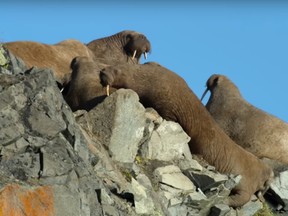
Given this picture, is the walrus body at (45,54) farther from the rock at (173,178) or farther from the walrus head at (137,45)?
the rock at (173,178)

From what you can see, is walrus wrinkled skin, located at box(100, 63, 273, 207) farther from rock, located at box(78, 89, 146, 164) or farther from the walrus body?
rock, located at box(78, 89, 146, 164)

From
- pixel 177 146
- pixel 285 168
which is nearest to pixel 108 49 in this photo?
pixel 285 168

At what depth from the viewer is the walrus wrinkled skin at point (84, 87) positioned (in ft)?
48.4

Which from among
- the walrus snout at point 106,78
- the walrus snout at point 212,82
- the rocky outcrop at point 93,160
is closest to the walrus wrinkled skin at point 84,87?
the walrus snout at point 106,78

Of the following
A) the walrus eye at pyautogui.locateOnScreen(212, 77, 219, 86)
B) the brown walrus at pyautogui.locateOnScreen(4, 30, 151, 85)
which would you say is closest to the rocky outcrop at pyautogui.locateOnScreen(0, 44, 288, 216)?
the brown walrus at pyautogui.locateOnScreen(4, 30, 151, 85)

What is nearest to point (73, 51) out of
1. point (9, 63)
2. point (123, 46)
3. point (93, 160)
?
point (123, 46)

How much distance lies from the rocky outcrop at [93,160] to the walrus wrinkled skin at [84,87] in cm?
105

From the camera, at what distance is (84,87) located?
50.1 feet

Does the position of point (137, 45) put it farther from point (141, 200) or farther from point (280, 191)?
point (141, 200)

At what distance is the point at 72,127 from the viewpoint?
1048cm

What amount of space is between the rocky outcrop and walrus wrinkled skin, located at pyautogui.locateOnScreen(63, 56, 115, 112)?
3.43ft

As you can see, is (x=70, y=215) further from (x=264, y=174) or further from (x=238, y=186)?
(x=264, y=174)

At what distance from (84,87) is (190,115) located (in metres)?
2.22

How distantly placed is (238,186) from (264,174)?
1.23 metres
